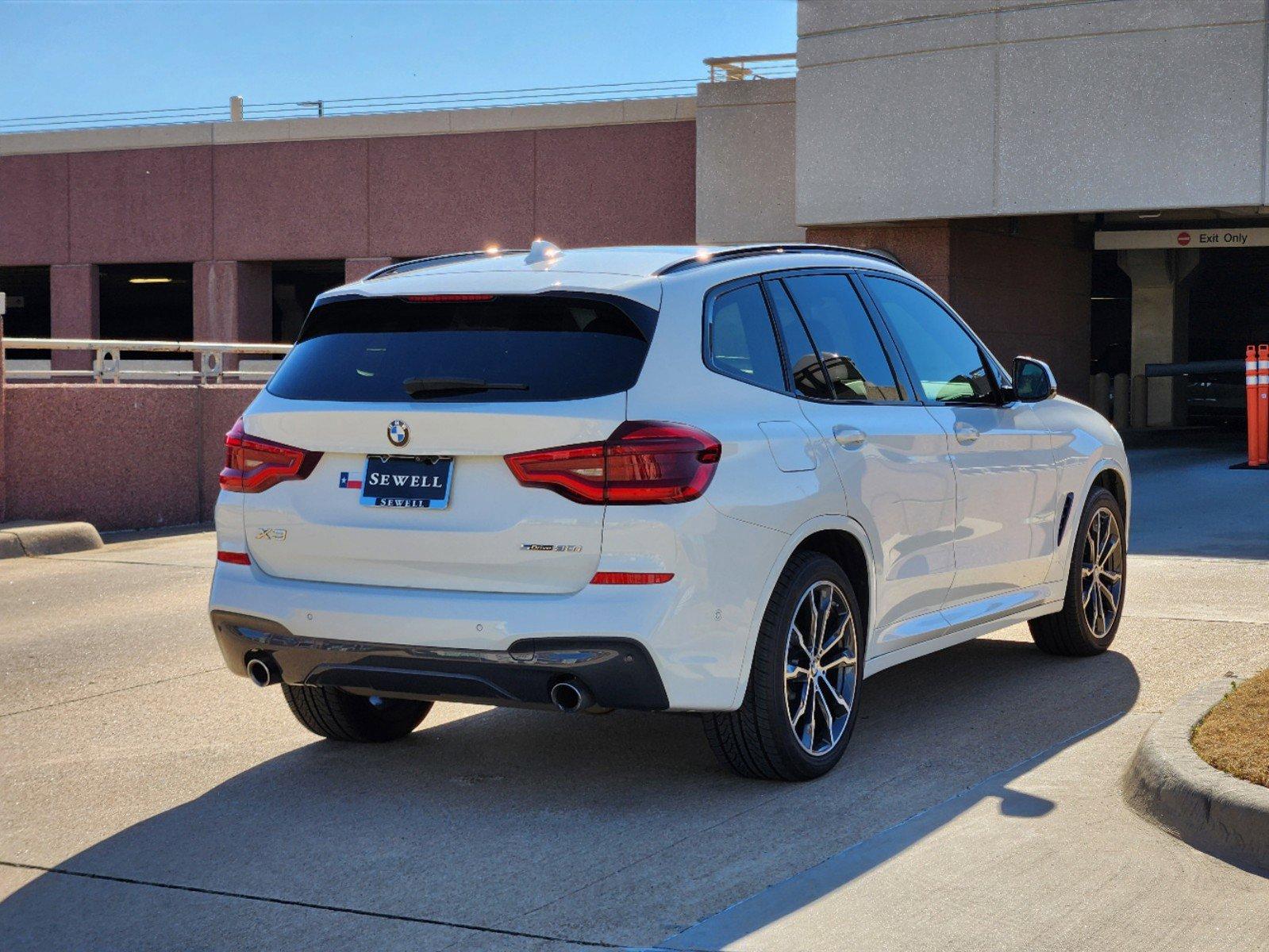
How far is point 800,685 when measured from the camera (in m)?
5.64

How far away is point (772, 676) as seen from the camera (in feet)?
17.6

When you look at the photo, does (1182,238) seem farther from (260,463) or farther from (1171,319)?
(260,463)

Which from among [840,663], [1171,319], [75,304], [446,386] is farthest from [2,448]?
[1171,319]

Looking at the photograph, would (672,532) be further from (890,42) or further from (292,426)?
(890,42)

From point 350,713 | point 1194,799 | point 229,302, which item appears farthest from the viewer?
point 229,302

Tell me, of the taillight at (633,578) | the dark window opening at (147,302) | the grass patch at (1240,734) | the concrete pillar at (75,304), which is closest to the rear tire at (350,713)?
the taillight at (633,578)

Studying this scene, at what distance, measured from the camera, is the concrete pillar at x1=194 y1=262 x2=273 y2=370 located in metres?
33.7

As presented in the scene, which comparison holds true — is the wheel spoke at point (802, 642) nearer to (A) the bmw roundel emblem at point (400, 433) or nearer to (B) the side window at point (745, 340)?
(B) the side window at point (745, 340)

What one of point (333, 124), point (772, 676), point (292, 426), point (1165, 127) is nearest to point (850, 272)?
point (772, 676)

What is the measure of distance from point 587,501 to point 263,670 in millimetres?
1305

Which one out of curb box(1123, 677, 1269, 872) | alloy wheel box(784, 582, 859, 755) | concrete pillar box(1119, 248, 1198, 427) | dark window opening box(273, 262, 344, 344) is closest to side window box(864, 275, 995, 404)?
alloy wheel box(784, 582, 859, 755)

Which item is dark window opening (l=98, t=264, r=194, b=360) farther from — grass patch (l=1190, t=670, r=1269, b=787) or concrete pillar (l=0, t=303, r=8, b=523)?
grass patch (l=1190, t=670, r=1269, b=787)

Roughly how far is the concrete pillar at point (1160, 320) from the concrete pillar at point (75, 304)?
2096 cm

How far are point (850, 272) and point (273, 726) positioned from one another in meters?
2.90
